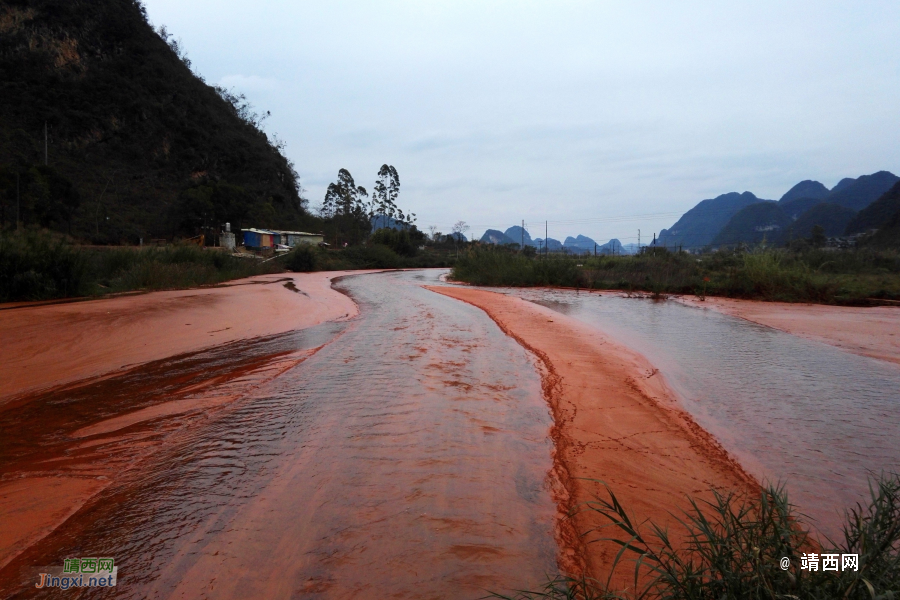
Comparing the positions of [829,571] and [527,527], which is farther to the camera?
[527,527]

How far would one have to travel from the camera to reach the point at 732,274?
19438mm

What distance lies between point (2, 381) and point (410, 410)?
537cm

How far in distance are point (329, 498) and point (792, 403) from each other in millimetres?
5321

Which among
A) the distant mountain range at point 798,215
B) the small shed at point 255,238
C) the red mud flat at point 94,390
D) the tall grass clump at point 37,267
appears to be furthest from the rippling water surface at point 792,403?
the small shed at point 255,238

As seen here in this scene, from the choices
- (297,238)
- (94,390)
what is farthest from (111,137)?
(94,390)

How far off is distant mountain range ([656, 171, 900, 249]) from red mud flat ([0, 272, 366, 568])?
25.1 meters

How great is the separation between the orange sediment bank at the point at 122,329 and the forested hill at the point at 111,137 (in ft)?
75.2

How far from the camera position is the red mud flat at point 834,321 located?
9.21 metres

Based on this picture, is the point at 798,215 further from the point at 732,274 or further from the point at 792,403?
the point at 792,403

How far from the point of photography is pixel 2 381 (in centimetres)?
649

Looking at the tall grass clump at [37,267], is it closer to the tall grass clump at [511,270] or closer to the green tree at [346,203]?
the tall grass clump at [511,270]

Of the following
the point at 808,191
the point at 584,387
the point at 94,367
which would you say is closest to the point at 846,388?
the point at 584,387

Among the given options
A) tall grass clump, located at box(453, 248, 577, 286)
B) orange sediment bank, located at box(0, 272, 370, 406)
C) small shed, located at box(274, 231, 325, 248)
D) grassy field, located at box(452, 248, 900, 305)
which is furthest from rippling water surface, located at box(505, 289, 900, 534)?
small shed, located at box(274, 231, 325, 248)

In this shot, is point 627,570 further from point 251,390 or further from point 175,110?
point 175,110
